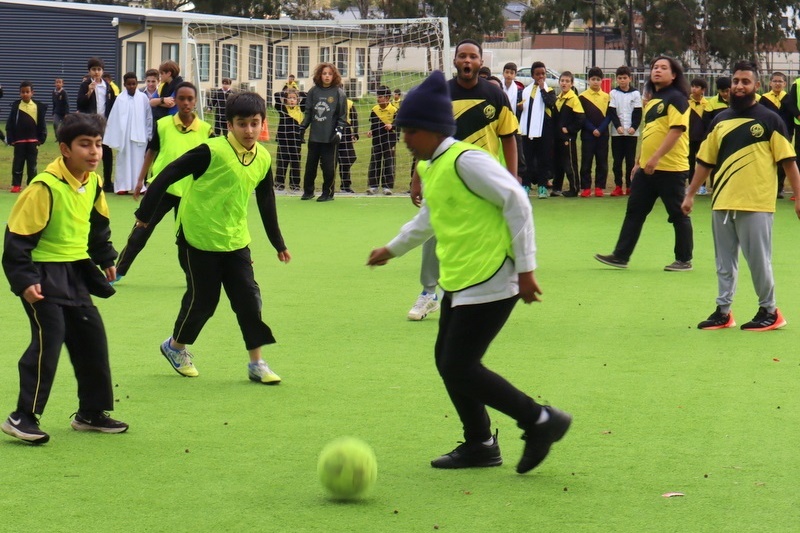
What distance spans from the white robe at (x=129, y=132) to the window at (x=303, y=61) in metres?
4.87

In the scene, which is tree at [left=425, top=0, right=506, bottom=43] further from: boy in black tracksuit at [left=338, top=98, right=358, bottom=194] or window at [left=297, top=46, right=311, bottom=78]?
boy in black tracksuit at [left=338, top=98, right=358, bottom=194]

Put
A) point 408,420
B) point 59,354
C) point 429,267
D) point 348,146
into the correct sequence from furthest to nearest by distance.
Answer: point 348,146
point 429,267
point 408,420
point 59,354

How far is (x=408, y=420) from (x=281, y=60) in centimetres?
1717

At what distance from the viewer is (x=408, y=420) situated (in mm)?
6066

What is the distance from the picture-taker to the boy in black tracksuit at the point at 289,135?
63.9 feet

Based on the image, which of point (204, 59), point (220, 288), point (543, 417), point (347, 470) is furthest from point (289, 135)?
point (347, 470)

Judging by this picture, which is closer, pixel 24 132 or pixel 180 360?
pixel 180 360

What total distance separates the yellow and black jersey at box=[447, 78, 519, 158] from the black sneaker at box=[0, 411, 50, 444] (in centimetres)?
427

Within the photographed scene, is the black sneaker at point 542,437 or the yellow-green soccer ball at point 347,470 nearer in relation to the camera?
the yellow-green soccer ball at point 347,470

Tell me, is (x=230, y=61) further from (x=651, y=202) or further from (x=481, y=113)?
(x=481, y=113)

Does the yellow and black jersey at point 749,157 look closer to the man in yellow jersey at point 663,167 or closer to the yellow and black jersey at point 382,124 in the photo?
the man in yellow jersey at point 663,167

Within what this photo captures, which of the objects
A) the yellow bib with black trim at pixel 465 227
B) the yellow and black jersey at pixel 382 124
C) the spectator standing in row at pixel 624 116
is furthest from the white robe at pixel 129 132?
the yellow bib with black trim at pixel 465 227

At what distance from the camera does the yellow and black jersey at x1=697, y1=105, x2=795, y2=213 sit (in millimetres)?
8258

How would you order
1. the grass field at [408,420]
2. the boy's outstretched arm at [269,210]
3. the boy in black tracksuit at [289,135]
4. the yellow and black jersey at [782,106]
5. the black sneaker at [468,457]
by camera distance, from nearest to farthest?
the grass field at [408,420], the black sneaker at [468,457], the boy's outstretched arm at [269,210], the yellow and black jersey at [782,106], the boy in black tracksuit at [289,135]
